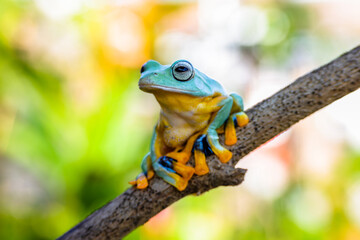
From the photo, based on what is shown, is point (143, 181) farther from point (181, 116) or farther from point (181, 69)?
point (181, 69)

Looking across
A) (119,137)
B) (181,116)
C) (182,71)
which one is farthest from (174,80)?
(119,137)

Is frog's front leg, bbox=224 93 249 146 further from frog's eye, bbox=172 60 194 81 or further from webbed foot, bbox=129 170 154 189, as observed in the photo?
webbed foot, bbox=129 170 154 189

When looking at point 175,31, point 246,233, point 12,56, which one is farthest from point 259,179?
point 12,56

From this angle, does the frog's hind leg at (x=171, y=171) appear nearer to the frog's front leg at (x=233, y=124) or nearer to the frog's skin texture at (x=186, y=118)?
the frog's skin texture at (x=186, y=118)

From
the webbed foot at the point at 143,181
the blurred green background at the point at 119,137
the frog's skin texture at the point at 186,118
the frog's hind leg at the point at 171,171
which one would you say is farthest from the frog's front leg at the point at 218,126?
the blurred green background at the point at 119,137

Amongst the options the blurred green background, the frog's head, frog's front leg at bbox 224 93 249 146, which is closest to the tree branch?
frog's front leg at bbox 224 93 249 146
